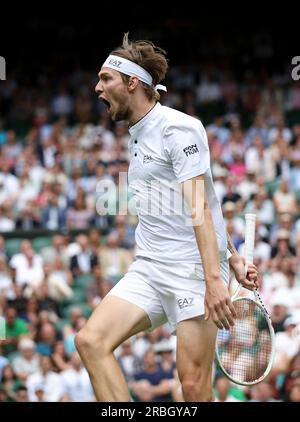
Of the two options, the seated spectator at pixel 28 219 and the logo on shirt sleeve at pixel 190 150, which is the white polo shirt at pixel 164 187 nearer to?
the logo on shirt sleeve at pixel 190 150

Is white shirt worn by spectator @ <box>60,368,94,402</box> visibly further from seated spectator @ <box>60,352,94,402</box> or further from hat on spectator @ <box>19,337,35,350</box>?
hat on spectator @ <box>19,337,35,350</box>

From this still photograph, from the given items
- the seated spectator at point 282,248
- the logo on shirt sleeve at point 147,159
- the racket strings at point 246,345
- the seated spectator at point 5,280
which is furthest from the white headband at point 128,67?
the seated spectator at point 5,280

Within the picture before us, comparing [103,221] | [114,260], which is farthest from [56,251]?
[103,221]

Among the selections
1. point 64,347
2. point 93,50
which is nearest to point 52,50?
point 93,50

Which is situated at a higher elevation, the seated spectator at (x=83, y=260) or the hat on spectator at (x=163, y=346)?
the seated spectator at (x=83, y=260)

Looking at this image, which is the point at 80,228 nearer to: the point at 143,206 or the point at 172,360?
the point at 172,360

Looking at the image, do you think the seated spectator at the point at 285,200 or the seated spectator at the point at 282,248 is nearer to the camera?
the seated spectator at the point at 282,248

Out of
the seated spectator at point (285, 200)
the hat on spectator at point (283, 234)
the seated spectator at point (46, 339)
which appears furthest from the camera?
the seated spectator at point (285, 200)

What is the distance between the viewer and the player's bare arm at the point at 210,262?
5.72 metres

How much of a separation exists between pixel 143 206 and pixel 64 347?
5997 millimetres

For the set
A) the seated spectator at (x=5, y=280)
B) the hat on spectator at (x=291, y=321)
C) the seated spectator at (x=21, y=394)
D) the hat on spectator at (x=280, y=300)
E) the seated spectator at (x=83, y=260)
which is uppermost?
the seated spectator at (x=83, y=260)

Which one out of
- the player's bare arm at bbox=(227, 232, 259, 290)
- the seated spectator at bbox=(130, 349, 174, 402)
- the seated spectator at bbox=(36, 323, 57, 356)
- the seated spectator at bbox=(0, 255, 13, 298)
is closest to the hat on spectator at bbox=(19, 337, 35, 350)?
the seated spectator at bbox=(36, 323, 57, 356)

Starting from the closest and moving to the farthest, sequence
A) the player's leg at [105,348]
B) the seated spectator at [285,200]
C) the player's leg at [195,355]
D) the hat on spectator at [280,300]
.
Answer: the player's leg at [105,348] < the player's leg at [195,355] < the hat on spectator at [280,300] < the seated spectator at [285,200]

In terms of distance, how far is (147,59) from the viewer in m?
6.31
